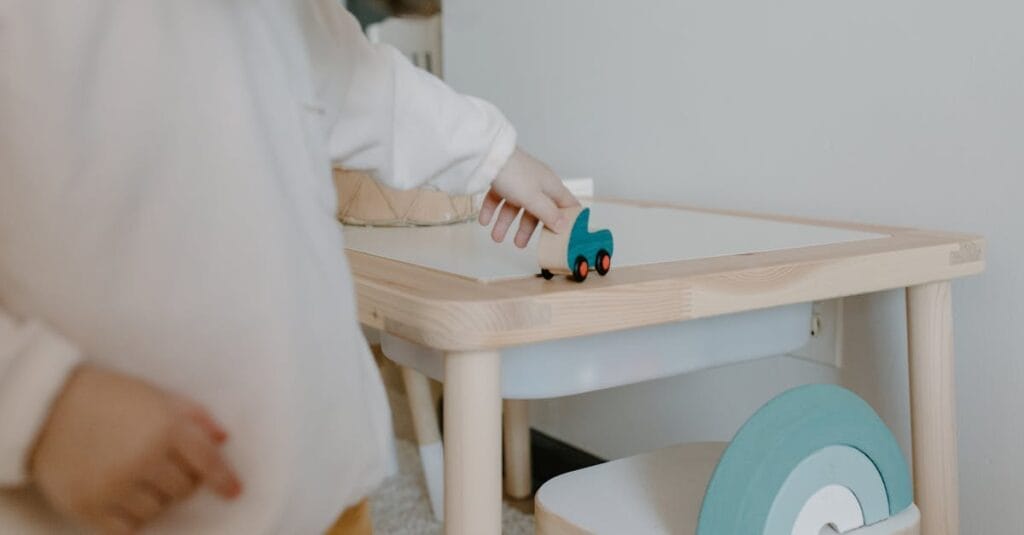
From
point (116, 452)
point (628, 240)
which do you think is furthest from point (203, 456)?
point (628, 240)

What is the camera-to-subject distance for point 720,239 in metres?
0.77

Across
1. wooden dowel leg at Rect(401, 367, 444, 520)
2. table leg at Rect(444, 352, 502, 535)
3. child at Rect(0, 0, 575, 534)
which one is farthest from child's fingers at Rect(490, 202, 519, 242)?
wooden dowel leg at Rect(401, 367, 444, 520)

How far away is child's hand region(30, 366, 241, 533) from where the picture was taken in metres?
0.36

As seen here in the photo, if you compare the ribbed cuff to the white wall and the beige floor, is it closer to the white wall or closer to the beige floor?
the white wall

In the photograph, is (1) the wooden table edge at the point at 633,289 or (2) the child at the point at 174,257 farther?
(1) the wooden table edge at the point at 633,289

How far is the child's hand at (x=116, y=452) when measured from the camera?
1.17 ft

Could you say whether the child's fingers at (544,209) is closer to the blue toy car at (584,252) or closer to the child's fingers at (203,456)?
the blue toy car at (584,252)

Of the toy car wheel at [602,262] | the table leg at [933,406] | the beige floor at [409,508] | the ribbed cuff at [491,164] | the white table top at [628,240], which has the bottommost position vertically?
the beige floor at [409,508]

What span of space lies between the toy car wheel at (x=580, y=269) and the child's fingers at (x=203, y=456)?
0.87ft

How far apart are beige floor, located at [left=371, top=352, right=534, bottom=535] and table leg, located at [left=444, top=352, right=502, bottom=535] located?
25.7 inches

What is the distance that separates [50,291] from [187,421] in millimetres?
89

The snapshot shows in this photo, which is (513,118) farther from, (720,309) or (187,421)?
(187,421)

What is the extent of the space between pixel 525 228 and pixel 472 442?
169 mm

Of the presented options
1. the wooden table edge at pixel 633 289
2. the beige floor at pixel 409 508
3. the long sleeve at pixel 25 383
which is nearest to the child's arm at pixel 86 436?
the long sleeve at pixel 25 383
